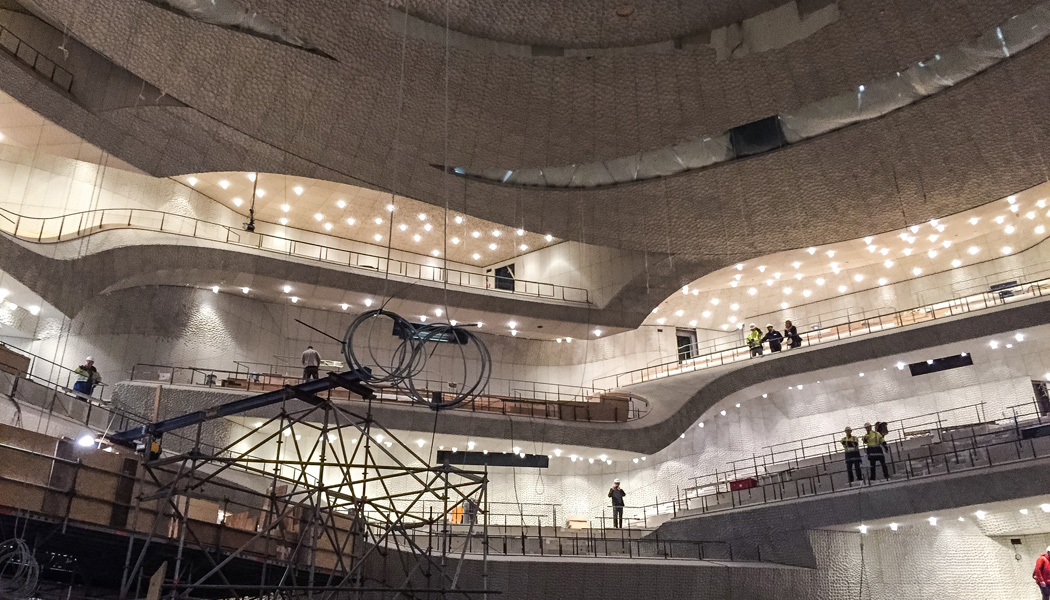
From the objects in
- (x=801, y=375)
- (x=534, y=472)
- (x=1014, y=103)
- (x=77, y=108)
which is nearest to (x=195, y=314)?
(x=77, y=108)

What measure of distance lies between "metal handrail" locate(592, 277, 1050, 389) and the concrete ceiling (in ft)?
14.3

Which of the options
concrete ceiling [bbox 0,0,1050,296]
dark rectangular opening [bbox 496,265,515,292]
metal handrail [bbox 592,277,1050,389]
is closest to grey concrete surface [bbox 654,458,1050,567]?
concrete ceiling [bbox 0,0,1050,296]

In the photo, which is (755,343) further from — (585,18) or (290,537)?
(290,537)

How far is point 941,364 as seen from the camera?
2311cm

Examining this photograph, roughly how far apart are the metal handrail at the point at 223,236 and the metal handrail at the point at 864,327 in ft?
12.8

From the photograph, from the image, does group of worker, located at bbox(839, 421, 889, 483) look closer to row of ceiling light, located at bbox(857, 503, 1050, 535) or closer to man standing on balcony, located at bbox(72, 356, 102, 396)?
row of ceiling light, located at bbox(857, 503, 1050, 535)

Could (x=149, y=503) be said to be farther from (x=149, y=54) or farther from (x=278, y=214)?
(x=278, y=214)

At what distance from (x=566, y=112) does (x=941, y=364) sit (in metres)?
16.0

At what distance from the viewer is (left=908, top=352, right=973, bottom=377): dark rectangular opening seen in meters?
22.7

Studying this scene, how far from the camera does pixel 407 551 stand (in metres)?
14.1

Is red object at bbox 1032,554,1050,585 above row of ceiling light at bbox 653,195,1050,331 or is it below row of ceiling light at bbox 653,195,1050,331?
below

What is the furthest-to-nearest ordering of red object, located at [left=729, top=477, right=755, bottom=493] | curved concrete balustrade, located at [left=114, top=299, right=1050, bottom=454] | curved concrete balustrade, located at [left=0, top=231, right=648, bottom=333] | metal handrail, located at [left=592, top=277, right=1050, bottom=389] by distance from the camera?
metal handrail, located at [left=592, top=277, right=1050, bottom=389]
curved concrete balustrade, located at [left=114, top=299, right=1050, bottom=454]
red object, located at [left=729, top=477, right=755, bottom=493]
curved concrete balustrade, located at [left=0, top=231, right=648, bottom=333]

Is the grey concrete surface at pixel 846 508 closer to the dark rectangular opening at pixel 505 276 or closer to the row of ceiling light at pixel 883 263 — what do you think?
the row of ceiling light at pixel 883 263

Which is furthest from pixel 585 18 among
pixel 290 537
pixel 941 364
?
pixel 941 364
